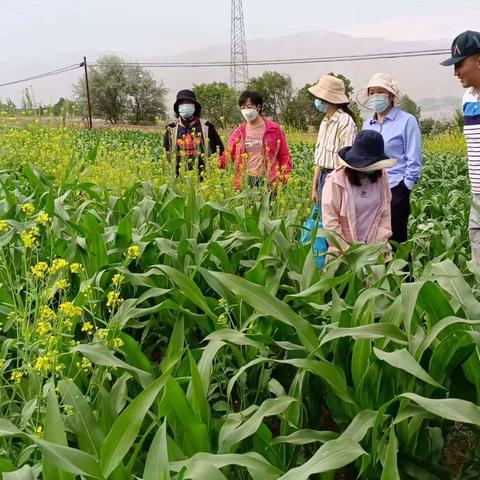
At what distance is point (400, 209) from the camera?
458 cm

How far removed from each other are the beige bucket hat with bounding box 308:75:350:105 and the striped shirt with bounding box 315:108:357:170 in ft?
0.36

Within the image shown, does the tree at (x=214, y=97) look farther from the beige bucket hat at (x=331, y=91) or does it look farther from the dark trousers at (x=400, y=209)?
the dark trousers at (x=400, y=209)

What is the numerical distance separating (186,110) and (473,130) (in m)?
2.90

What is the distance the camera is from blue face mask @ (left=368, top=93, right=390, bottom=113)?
4590 millimetres

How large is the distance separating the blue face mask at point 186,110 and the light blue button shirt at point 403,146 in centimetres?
196

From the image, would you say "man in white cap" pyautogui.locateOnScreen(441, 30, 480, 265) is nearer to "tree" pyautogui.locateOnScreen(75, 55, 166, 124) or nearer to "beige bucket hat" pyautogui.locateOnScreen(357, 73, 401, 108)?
"beige bucket hat" pyautogui.locateOnScreen(357, 73, 401, 108)

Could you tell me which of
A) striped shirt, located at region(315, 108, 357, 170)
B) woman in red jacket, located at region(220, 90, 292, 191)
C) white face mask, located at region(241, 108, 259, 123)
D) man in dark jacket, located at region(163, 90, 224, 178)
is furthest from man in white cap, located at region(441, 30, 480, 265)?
man in dark jacket, located at region(163, 90, 224, 178)

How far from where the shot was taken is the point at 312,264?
2.49m

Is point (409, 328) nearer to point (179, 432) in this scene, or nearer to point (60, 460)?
point (179, 432)

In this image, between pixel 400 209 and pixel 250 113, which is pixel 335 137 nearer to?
pixel 400 209

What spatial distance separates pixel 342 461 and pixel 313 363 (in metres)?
0.33

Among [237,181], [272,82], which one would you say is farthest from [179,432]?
[272,82]

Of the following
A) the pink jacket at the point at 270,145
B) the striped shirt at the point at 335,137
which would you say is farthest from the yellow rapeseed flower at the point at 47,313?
the pink jacket at the point at 270,145

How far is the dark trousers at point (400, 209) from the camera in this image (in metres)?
4.51
